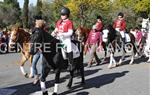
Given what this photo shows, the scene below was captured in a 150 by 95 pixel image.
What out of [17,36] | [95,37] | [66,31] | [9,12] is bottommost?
[95,37]

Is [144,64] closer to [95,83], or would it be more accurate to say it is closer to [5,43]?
[95,83]

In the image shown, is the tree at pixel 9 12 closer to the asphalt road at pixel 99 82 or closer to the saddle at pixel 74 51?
the asphalt road at pixel 99 82

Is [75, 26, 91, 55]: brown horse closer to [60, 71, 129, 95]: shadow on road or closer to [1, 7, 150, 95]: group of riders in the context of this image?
[1, 7, 150, 95]: group of riders

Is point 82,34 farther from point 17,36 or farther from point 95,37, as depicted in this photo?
point 17,36

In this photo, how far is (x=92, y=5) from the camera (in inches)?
2227

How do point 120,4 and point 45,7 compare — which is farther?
point 45,7

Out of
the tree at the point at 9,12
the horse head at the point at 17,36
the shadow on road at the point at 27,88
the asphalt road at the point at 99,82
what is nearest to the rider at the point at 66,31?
the asphalt road at the point at 99,82

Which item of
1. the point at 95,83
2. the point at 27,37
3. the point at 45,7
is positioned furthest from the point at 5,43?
the point at 45,7

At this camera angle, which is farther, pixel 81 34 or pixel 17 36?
pixel 81 34

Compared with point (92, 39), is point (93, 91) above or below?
below

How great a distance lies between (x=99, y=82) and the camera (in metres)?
13.8

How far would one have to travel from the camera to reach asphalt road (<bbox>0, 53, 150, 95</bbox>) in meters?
12.4

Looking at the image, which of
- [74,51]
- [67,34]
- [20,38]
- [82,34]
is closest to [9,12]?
[82,34]

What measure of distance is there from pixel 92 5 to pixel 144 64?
127 feet
